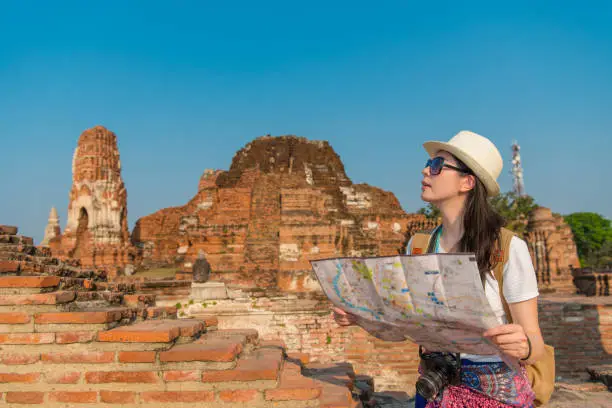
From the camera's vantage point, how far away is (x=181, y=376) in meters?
2.62

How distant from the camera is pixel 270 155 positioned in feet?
84.3

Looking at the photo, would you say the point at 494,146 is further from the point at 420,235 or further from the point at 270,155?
the point at 270,155

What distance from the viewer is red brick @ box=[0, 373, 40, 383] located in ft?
8.77

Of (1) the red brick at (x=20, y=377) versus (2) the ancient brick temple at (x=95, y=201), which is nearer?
(1) the red brick at (x=20, y=377)

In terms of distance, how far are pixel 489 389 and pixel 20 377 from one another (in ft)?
8.00

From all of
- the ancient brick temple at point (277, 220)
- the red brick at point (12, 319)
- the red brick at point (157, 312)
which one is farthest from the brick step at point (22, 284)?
the ancient brick temple at point (277, 220)

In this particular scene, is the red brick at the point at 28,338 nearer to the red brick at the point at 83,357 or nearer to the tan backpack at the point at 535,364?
the red brick at the point at 83,357

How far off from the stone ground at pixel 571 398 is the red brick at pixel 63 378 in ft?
9.33

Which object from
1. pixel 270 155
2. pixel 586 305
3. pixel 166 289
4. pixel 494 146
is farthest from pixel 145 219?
pixel 494 146

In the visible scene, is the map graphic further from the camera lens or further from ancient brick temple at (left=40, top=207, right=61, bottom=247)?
ancient brick temple at (left=40, top=207, right=61, bottom=247)

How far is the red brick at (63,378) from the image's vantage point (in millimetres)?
2645

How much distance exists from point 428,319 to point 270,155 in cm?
2433

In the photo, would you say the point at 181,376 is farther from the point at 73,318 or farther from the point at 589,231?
the point at 589,231

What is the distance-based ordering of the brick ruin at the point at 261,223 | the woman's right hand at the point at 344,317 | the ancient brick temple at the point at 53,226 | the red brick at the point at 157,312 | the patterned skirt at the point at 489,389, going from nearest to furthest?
the patterned skirt at the point at 489,389
the woman's right hand at the point at 344,317
the red brick at the point at 157,312
the brick ruin at the point at 261,223
the ancient brick temple at the point at 53,226
